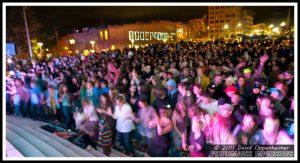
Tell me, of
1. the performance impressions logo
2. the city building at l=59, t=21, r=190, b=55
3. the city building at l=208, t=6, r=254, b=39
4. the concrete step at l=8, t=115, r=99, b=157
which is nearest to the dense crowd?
the performance impressions logo

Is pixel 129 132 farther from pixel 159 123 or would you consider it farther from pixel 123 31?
pixel 123 31

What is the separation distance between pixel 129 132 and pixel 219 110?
71.2 inches

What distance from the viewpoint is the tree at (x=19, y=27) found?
2173cm

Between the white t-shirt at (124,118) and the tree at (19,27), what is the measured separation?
20039 millimetres

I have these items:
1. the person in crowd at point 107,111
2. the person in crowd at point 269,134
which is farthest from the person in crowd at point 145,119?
the person in crowd at point 269,134

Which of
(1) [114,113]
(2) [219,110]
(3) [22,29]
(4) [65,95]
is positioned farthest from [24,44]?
(2) [219,110]

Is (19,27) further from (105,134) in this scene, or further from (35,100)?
(105,134)

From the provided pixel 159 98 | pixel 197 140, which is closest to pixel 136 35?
pixel 159 98

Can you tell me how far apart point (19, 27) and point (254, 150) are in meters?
23.8

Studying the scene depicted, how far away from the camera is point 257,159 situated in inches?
163

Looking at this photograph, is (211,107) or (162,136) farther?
(211,107)

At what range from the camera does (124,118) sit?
4891mm

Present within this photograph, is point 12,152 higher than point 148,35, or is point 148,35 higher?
point 148,35

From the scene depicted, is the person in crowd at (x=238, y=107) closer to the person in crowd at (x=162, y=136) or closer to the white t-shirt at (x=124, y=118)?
the person in crowd at (x=162, y=136)
